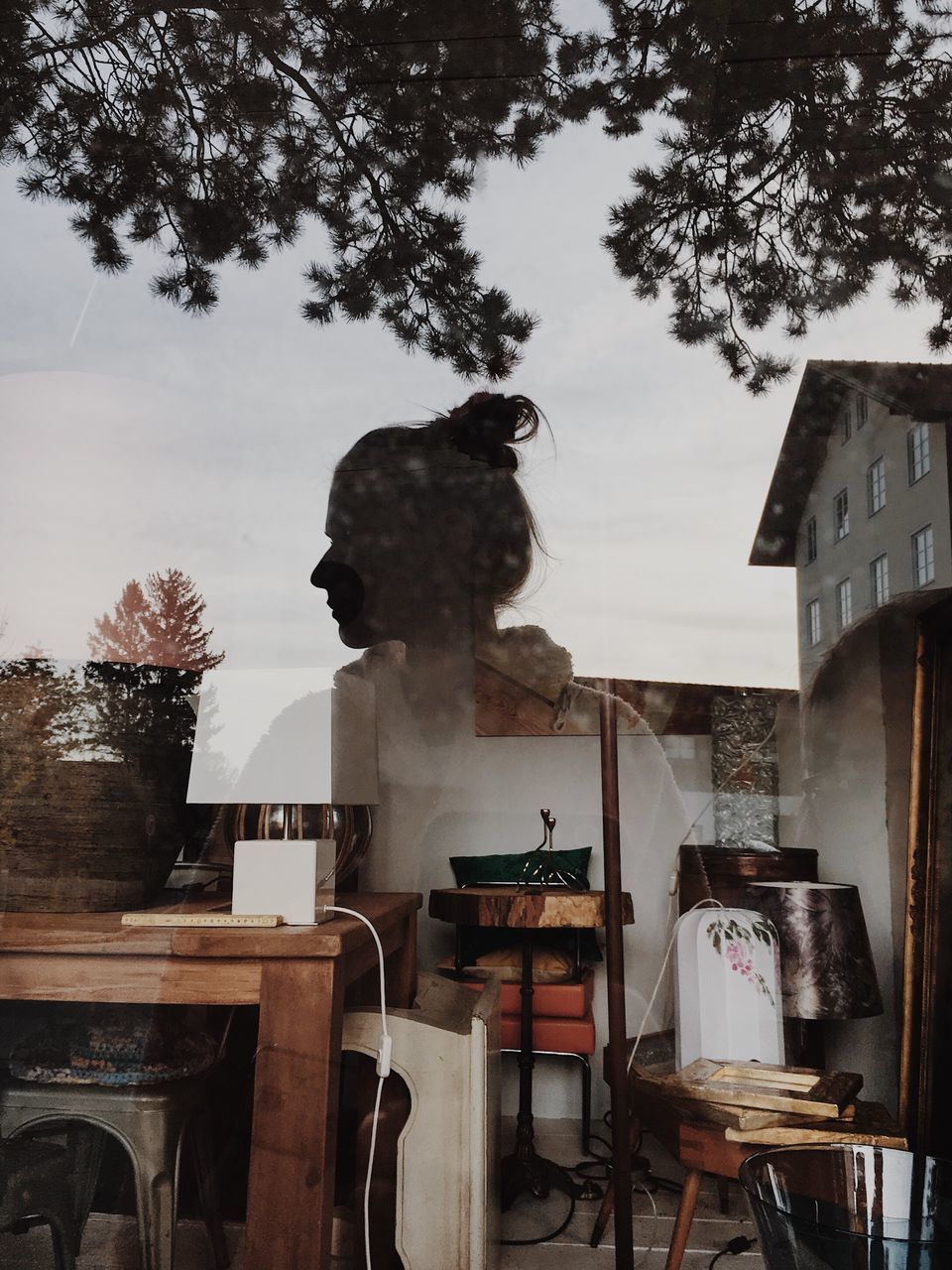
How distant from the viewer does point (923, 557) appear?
2.22m

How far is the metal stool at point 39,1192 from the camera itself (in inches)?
52.4

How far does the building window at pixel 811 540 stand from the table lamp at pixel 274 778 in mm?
1552

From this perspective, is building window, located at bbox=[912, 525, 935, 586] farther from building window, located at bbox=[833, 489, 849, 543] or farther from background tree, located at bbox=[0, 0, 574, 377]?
background tree, located at bbox=[0, 0, 574, 377]

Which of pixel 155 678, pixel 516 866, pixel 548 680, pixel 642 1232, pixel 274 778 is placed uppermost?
pixel 548 680

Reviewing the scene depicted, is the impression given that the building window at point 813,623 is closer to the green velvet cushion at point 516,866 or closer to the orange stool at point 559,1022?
the green velvet cushion at point 516,866

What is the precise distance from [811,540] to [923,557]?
1.43ft

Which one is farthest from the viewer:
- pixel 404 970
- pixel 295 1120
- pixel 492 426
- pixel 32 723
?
pixel 492 426

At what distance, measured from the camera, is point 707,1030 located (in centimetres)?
204

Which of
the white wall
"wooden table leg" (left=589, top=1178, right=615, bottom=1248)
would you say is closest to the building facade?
the white wall

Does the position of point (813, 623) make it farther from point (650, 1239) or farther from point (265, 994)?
point (265, 994)

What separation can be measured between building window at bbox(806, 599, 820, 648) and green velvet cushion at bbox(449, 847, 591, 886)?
3.53 feet

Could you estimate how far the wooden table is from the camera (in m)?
1.25

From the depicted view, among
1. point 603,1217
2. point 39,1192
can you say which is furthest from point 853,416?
point 39,1192

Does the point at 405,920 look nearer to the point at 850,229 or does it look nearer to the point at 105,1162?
the point at 105,1162
